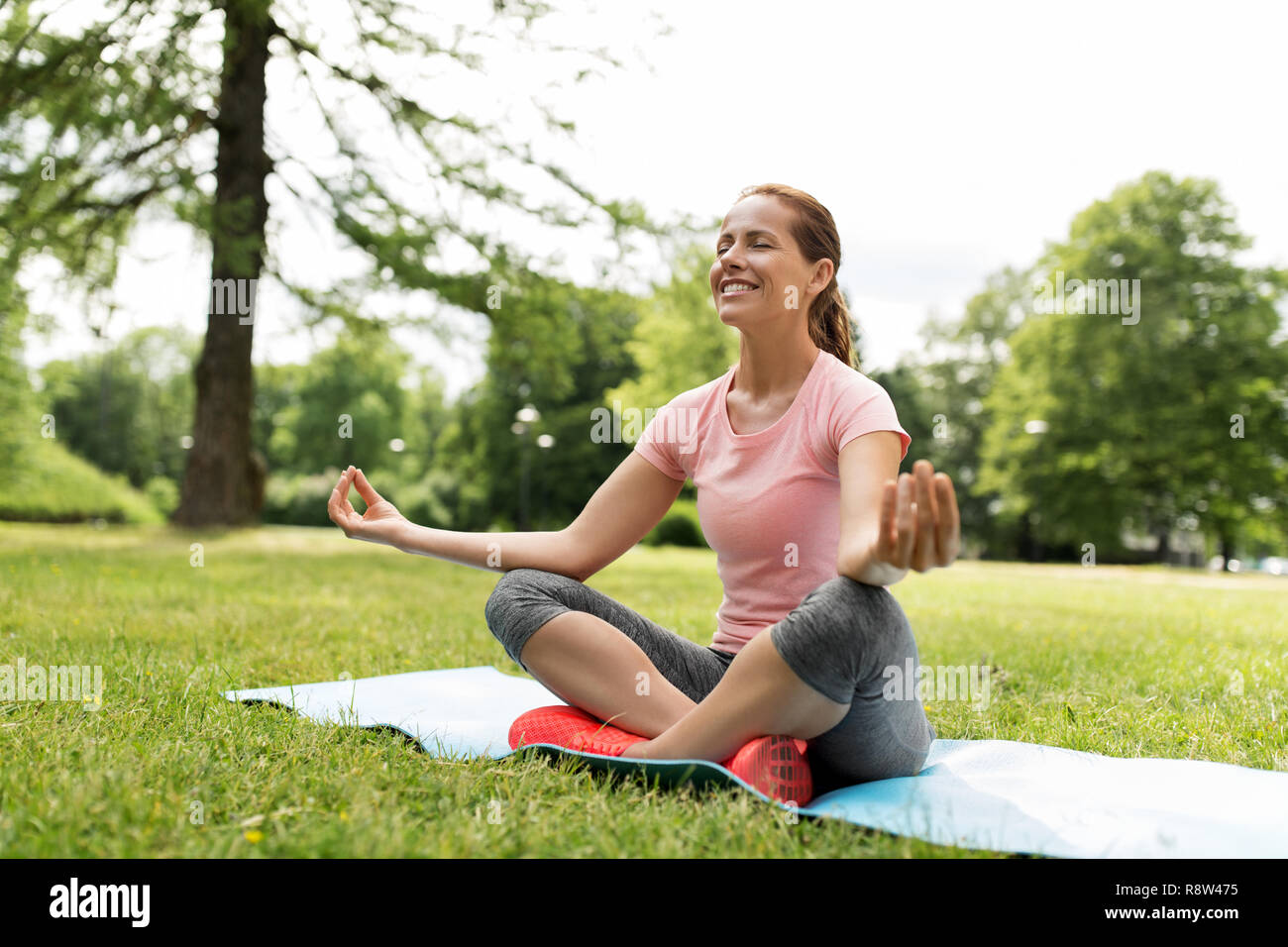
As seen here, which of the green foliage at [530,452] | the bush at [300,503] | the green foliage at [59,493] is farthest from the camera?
the bush at [300,503]

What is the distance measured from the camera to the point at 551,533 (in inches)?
103

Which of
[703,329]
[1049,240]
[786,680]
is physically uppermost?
[1049,240]

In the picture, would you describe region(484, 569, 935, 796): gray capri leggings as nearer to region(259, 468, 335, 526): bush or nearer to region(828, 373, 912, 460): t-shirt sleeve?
region(828, 373, 912, 460): t-shirt sleeve

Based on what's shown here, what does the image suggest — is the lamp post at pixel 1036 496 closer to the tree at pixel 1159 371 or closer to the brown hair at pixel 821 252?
the tree at pixel 1159 371

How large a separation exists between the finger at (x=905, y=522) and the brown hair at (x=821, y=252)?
37.7 inches

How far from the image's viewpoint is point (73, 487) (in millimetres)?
25594

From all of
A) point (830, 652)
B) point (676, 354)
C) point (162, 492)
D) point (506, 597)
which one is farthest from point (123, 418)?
point (830, 652)

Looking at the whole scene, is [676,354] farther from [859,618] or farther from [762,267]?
[859,618]

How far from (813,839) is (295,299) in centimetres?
1237

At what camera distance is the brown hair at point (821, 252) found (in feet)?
8.10

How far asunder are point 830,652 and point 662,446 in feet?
3.24

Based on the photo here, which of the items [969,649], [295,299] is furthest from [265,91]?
[969,649]

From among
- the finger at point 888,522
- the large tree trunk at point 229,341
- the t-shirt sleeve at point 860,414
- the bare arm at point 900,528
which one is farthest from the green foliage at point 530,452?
the finger at point 888,522

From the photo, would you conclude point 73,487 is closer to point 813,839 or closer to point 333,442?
point 333,442
